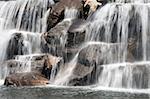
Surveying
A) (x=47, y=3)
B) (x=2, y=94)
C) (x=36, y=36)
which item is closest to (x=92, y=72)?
(x=2, y=94)

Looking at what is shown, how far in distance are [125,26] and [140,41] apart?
7.46 feet

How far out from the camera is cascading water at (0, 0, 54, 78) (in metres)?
44.1

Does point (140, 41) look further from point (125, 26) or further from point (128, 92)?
point (128, 92)

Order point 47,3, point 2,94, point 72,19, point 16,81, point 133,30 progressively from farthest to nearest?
point 47,3 < point 72,19 < point 133,30 < point 16,81 < point 2,94

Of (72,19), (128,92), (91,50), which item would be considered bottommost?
(128,92)

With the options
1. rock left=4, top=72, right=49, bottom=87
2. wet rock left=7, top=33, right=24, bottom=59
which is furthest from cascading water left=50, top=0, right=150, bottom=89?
wet rock left=7, top=33, right=24, bottom=59

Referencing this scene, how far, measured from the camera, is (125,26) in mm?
39844

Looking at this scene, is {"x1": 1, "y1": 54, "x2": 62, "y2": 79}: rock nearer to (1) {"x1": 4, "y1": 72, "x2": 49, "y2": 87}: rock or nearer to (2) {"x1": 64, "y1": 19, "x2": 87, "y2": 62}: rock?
(2) {"x1": 64, "y1": 19, "x2": 87, "y2": 62}: rock

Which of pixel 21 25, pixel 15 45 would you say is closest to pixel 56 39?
pixel 15 45

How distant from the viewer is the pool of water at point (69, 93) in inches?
1171

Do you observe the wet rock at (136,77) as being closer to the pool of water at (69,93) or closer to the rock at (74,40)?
the pool of water at (69,93)

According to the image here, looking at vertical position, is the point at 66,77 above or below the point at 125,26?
below

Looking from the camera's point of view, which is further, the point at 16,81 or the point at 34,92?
the point at 16,81

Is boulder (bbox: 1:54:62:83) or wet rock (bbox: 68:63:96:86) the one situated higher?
boulder (bbox: 1:54:62:83)
